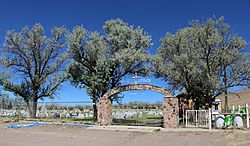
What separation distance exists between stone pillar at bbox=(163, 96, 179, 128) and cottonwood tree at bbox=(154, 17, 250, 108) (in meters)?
4.81

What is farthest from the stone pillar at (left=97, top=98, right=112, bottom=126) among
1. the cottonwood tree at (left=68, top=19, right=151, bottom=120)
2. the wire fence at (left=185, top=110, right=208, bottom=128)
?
the wire fence at (left=185, top=110, right=208, bottom=128)

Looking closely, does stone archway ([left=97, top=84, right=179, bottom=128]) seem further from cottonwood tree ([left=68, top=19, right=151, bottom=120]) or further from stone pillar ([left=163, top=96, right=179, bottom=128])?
cottonwood tree ([left=68, top=19, right=151, bottom=120])

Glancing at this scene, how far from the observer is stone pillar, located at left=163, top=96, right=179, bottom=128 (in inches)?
767

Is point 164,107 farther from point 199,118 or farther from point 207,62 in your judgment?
point 207,62

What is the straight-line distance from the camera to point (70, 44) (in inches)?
1022

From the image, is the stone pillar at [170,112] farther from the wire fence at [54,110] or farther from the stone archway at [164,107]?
the wire fence at [54,110]

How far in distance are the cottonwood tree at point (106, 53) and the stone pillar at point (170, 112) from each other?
20.7 feet

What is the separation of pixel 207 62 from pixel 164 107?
679cm

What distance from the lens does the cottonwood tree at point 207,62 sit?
75.9 feet

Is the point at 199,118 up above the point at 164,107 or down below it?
below

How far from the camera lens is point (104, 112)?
22047mm

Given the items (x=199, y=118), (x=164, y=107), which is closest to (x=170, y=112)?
(x=164, y=107)

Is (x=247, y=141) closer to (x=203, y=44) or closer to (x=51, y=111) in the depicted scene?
(x=203, y=44)

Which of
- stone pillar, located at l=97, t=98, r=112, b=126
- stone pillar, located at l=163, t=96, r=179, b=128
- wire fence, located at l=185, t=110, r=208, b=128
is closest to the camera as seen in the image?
wire fence, located at l=185, t=110, r=208, b=128
